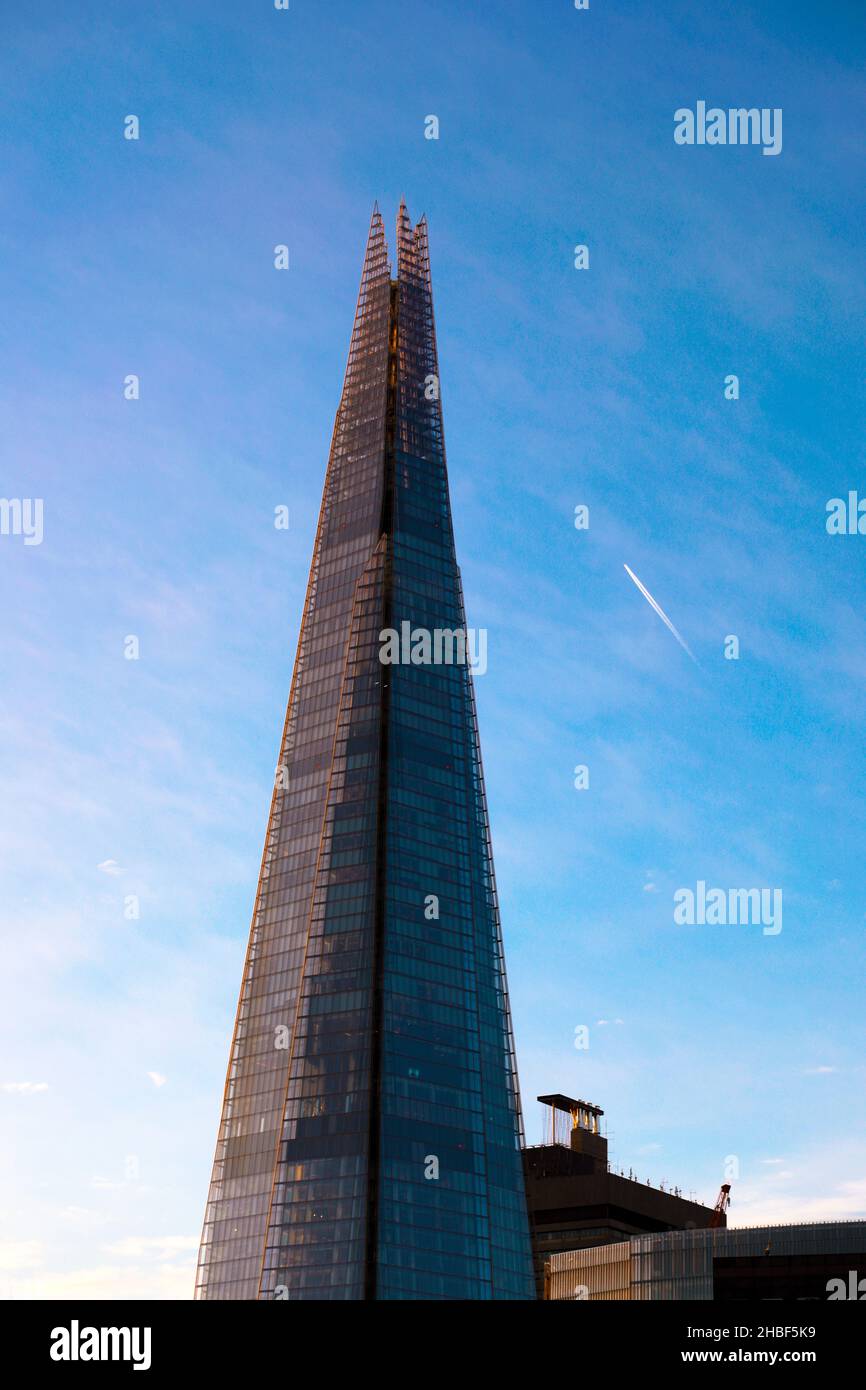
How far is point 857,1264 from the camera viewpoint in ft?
584
